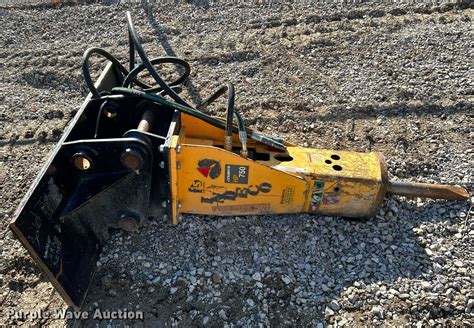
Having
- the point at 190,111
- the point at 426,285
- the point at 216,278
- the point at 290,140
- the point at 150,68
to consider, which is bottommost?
the point at 216,278

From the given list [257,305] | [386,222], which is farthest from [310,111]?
[257,305]

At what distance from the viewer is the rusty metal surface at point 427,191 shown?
3754 millimetres

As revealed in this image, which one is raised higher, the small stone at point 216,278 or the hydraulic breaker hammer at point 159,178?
the hydraulic breaker hammer at point 159,178

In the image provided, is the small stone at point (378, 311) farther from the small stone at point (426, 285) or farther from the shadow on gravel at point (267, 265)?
the small stone at point (426, 285)

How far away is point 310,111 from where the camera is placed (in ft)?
16.9

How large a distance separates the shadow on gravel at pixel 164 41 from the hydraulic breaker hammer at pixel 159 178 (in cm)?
158

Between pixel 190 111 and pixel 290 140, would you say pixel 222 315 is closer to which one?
pixel 190 111

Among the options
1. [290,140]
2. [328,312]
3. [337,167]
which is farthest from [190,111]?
[328,312]

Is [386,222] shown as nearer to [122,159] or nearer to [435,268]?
[435,268]

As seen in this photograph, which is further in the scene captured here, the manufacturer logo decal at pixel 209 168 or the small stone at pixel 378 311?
the manufacturer logo decal at pixel 209 168

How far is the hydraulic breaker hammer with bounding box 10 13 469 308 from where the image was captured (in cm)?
319

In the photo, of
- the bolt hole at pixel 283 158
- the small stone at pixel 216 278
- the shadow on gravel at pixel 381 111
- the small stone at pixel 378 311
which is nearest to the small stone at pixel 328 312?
the small stone at pixel 378 311

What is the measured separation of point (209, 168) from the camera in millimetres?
3383

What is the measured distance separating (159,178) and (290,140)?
1.92 metres
